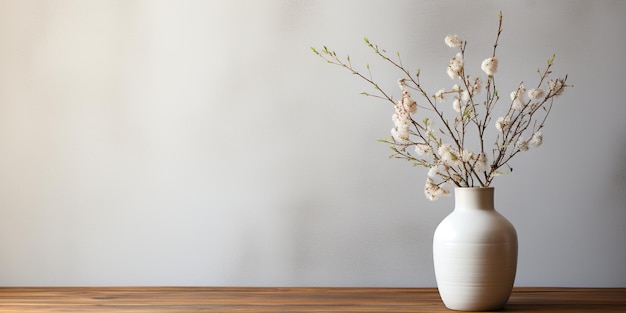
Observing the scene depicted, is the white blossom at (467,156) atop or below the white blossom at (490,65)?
below

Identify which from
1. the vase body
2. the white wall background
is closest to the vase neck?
the vase body

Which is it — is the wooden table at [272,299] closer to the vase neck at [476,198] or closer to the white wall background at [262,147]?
the white wall background at [262,147]

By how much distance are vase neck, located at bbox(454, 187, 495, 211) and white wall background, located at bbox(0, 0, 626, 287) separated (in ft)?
1.51

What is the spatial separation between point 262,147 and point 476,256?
85cm

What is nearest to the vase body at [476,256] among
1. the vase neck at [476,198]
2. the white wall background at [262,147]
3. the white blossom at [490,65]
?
the vase neck at [476,198]

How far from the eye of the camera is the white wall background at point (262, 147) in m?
2.22

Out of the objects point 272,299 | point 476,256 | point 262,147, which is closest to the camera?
point 476,256

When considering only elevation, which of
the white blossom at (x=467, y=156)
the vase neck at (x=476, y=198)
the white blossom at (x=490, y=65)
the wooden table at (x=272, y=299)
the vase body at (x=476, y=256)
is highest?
the white blossom at (x=490, y=65)

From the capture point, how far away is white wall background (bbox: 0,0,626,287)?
222 cm

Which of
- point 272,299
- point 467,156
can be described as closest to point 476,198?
point 467,156

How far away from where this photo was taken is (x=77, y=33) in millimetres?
2350

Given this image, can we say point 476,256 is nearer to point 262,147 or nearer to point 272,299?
point 272,299

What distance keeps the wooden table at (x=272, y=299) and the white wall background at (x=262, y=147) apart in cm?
11

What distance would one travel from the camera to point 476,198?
1.79 meters
